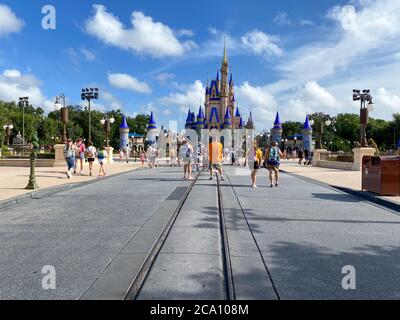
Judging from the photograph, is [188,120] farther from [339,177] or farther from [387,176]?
[387,176]

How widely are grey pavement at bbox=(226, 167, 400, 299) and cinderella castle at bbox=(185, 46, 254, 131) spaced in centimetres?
9964

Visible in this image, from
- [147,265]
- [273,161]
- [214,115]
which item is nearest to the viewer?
[147,265]

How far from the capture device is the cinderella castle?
113m

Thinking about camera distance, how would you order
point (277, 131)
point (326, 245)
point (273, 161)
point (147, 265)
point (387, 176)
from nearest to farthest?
point (147, 265)
point (326, 245)
point (387, 176)
point (273, 161)
point (277, 131)

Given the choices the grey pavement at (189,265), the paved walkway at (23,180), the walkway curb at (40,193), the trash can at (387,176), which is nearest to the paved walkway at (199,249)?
the grey pavement at (189,265)

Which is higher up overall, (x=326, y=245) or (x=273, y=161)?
(x=273, y=161)

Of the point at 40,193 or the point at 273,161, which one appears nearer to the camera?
the point at 40,193

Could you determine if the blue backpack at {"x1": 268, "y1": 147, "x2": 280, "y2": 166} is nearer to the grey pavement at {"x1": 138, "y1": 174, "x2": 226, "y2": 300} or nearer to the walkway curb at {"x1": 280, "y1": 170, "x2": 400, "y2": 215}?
the walkway curb at {"x1": 280, "y1": 170, "x2": 400, "y2": 215}

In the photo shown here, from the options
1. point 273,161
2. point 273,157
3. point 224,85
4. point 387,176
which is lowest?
point 387,176

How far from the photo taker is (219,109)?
119m

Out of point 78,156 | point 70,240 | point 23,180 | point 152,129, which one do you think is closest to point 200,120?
point 152,129

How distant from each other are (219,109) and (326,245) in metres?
114
